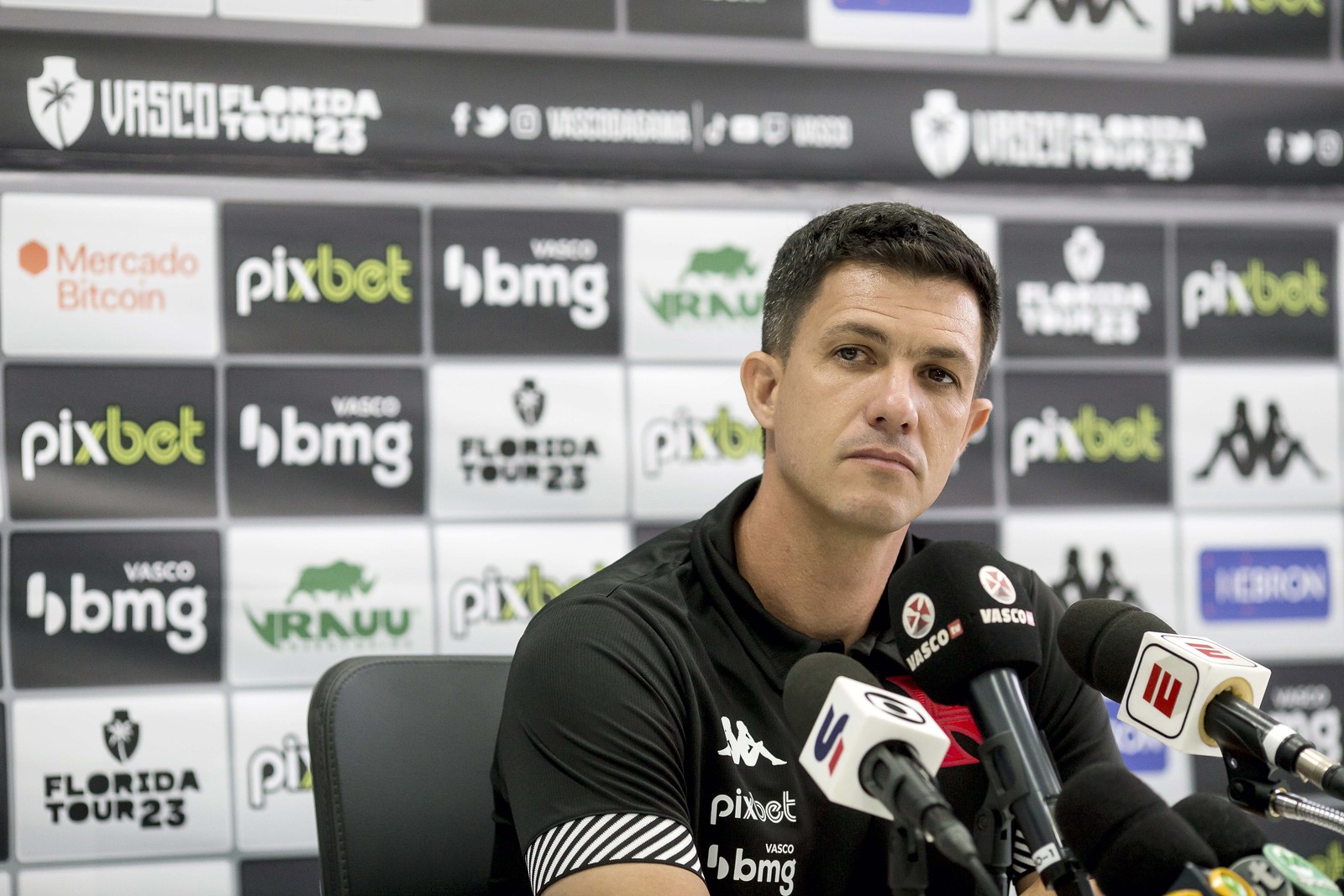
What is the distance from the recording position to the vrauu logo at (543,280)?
230 centimetres

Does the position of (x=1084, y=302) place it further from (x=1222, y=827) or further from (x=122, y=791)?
(x=122, y=791)

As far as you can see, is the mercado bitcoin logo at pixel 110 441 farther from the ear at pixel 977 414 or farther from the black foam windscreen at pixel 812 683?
the black foam windscreen at pixel 812 683

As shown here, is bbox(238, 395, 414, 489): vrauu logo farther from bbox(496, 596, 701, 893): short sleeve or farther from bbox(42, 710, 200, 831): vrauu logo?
bbox(496, 596, 701, 893): short sleeve

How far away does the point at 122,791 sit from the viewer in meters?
2.13

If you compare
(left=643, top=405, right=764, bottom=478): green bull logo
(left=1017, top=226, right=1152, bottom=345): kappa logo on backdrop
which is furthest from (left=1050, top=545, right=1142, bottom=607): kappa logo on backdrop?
(left=643, top=405, right=764, bottom=478): green bull logo

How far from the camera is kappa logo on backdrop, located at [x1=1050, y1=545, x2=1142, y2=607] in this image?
2510mm

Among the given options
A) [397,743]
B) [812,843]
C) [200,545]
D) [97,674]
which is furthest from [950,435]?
[97,674]

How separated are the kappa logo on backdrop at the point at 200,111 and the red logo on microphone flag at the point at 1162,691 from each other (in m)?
1.72

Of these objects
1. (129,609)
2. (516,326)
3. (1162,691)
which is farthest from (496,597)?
(1162,691)

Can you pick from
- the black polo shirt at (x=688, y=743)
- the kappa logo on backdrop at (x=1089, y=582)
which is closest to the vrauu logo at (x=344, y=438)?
the black polo shirt at (x=688, y=743)

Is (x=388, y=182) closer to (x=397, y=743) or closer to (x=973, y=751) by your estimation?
(x=397, y=743)

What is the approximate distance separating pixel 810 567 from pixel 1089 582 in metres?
1.22

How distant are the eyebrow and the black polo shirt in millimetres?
289

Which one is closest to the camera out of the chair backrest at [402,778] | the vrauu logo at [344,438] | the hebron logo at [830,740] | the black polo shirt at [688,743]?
the hebron logo at [830,740]
